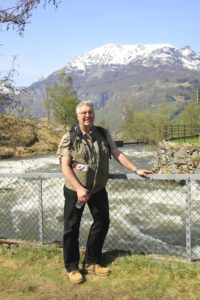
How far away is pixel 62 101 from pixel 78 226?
7348 centimetres

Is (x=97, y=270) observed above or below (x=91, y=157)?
below

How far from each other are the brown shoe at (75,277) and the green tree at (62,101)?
70874mm

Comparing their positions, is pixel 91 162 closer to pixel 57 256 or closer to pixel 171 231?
pixel 57 256

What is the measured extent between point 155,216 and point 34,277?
8829 mm

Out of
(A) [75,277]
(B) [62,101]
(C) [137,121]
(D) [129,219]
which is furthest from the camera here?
(B) [62,101]

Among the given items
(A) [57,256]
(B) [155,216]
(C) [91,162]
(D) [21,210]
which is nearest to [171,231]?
(B) [155,216]

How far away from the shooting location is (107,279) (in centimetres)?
574

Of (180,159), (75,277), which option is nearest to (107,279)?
(75,277)

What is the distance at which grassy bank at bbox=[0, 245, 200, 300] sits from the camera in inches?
210

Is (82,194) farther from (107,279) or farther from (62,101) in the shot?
(62,101)

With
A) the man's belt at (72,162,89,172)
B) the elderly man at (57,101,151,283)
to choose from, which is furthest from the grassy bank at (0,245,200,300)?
the man's belt at (72,162,89,172)

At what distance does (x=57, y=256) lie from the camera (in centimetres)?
650

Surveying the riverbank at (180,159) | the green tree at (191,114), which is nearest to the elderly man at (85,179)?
the riverbank at (180,159)

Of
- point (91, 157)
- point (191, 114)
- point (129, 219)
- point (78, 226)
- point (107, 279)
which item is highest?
point (191, 114)
